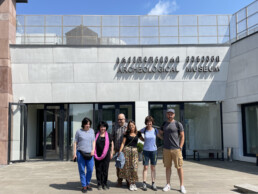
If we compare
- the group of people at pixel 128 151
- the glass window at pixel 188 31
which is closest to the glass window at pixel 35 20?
the glass window at pixel 188 31

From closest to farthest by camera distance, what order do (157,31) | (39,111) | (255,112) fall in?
(255,112) → (157,31) → (39,111)

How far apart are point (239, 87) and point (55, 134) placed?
27.7 feet

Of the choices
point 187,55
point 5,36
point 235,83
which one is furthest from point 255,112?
point 5,36

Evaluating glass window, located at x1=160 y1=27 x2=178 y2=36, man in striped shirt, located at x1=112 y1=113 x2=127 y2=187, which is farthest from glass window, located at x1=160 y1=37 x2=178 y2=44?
man in striped shirt, located at x1=112 y1=113 x2=127 y2=187

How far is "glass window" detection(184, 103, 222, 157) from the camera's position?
12320 millimetres

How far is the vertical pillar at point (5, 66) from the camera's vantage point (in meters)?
10.8

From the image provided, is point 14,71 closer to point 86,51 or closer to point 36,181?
point 86,51

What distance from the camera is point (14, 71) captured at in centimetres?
1166

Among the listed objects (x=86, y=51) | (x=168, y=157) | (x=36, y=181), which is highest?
(x=86, y=51)

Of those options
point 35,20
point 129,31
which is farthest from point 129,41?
point 35,20

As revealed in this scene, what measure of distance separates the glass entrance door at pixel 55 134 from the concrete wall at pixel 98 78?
2.28ft

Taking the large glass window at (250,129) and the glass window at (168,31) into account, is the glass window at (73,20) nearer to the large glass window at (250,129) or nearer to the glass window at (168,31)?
the glass window at (168,31)

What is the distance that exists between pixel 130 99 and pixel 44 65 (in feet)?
13.7

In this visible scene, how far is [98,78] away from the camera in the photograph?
38.8ft
